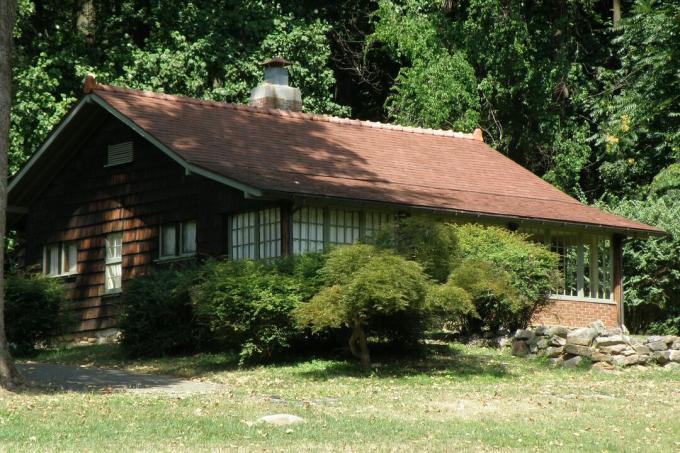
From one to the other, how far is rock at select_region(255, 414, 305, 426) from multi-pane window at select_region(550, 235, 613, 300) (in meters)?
13.9

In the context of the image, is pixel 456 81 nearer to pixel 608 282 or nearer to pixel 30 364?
pixel 608 282

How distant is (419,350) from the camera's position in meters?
22.7

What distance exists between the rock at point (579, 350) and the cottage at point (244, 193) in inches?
165

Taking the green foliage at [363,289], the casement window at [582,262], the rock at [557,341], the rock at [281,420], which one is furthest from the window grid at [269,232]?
the rock at [281,420]

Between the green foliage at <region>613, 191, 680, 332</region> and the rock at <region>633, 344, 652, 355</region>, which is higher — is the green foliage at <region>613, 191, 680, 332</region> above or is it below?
above

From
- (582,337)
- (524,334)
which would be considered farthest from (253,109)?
(582,337)

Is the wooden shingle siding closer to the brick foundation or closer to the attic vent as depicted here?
the attic vent

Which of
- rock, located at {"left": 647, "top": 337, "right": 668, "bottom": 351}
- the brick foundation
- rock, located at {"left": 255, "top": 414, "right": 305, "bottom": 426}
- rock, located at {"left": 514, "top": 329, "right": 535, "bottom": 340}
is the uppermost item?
the brick foundation

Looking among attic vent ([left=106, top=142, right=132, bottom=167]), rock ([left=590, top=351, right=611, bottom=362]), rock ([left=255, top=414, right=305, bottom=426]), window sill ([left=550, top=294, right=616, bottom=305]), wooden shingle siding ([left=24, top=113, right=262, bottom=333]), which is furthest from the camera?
attic vent ([left=106, top=142, right=132, bottom=167])

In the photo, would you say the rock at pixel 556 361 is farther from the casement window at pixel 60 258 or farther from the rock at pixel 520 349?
the casement window at pixel 60 258

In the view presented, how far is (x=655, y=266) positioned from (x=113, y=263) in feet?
43.0

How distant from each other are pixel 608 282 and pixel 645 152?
9524mm

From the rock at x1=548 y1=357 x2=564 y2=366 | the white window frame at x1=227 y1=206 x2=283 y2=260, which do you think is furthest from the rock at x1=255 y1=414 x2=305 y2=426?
the white window frame at x1=227 y1=206 x2=283 y2=260

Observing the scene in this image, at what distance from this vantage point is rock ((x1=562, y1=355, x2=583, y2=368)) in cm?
2212
